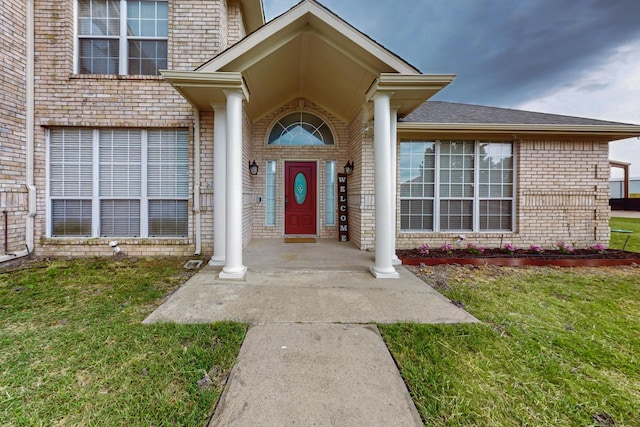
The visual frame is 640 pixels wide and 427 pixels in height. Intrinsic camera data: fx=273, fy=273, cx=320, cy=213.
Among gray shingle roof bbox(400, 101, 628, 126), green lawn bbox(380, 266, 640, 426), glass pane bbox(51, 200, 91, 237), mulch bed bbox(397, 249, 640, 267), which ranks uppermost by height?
gray shingle roof bbox(400, 101, 628, 126)

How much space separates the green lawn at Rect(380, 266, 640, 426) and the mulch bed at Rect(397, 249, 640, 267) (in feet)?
4.39

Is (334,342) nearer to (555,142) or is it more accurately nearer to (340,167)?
(340,167)

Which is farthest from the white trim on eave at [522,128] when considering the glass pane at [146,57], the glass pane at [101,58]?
the glass pane at [101,58]

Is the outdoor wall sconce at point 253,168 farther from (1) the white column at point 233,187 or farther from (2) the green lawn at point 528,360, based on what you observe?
(2) the green lawn at point 528,360

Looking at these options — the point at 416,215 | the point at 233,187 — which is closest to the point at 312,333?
the point at 233,187

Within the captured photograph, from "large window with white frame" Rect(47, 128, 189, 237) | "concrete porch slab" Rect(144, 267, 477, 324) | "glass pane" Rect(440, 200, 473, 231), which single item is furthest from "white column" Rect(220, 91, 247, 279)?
A: "glass pane" Rect(440, 200, 473, 231)

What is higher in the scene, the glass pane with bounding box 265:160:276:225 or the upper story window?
the upper story window

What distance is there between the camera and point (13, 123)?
4934 mm

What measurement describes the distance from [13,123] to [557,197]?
11.0 metres

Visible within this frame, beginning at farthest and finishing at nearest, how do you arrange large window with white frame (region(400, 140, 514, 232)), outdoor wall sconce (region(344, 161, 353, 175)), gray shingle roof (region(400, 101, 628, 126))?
outdoor wall sconce (region(344, 161, 353, 175)), large window with white frame (region(400, 140, 514, 232)), gray shingle roof (region(400, 101, 628, 126))

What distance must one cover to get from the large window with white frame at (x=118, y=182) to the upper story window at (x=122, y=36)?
128 cm

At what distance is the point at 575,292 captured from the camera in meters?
3.77

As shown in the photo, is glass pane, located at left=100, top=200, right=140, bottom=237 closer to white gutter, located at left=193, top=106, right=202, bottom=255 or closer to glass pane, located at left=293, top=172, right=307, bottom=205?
white gutter, located at left=193, top=106, right=202, bottom=255

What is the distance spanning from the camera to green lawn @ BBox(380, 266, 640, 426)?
5.63 feet
